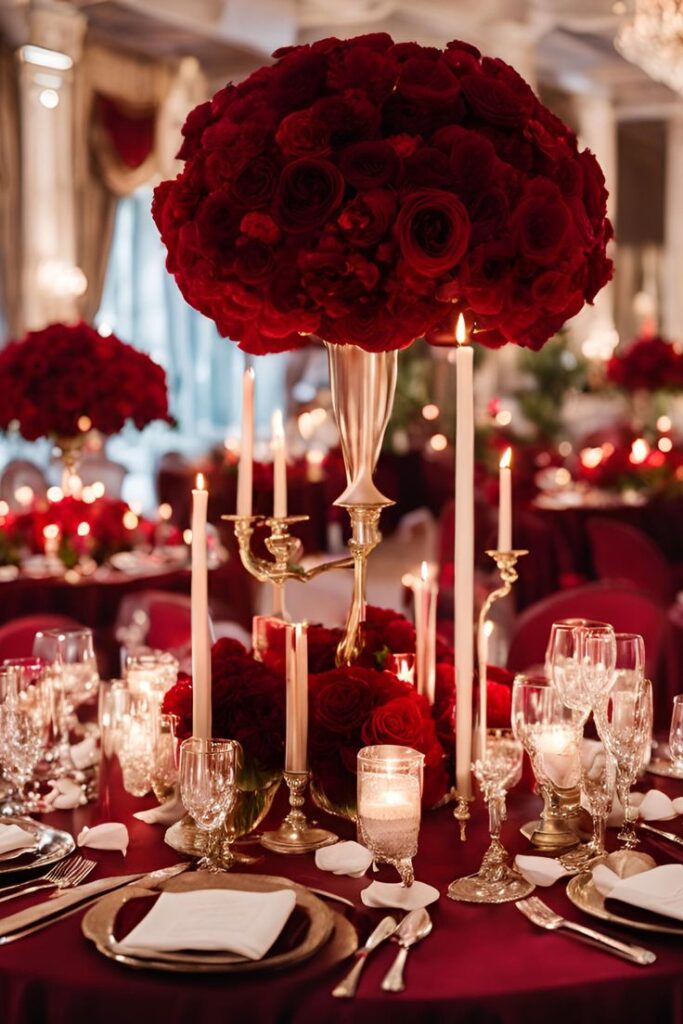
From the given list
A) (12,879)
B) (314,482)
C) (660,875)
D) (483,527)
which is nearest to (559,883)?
(660,875)

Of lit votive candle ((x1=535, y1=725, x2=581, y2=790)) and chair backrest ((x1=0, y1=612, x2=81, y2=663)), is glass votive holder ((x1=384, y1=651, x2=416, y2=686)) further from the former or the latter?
chair backrest ((x1=0, y1=612, x2=81, y2=663))

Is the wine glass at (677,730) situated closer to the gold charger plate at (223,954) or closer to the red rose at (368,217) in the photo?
the gold charger plate at (223,954)

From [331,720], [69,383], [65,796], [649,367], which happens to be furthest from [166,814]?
[649,367]

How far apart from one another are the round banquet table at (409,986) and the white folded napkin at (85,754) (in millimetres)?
652

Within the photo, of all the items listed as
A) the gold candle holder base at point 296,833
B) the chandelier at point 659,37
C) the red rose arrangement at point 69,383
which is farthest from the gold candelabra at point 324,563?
the chandelier at point 659,37

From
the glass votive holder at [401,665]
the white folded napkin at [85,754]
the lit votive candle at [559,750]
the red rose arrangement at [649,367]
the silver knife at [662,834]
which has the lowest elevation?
the silver knife at [662,834]

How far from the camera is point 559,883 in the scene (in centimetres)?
166

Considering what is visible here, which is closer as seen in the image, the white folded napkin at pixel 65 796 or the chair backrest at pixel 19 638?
the white folded napkin at pixel 65 796

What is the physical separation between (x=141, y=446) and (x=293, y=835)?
36.5 feet

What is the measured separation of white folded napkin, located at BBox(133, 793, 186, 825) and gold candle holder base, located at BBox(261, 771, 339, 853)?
157mm

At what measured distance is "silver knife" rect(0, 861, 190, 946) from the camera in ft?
4.87

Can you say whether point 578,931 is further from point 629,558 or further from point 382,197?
point 629,558

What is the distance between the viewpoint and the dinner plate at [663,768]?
214cm

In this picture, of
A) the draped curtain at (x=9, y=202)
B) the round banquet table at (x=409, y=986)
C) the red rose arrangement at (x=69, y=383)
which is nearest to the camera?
the round banquet table at (x=409, y=986)
